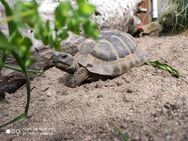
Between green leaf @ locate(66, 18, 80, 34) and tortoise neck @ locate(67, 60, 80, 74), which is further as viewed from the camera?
tortoise neck @ locate(67, 60, 80, 74)

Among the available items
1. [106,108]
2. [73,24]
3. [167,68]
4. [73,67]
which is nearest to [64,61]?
[73,67]

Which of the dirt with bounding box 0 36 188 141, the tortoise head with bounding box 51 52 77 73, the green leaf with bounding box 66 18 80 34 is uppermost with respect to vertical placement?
the green leaf with bounding box 66 18 80 34

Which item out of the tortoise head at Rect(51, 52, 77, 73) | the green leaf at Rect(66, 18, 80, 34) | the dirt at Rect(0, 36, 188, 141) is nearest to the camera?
the green leaf at Rect(66, 18, 80, 34)

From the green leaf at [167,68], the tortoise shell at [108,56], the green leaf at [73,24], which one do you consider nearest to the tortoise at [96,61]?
the tortoise shell at [108,56]

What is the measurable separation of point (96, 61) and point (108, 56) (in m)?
0.10

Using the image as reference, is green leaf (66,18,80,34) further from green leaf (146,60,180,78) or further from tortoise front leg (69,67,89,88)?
green leaf (146,60,180,78)

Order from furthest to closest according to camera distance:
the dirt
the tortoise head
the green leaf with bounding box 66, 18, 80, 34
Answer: the tortoise head < the dirt < the green leaf with bounding box 66, 18, 80, 34

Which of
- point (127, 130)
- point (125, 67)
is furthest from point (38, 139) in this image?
point (125, 67)

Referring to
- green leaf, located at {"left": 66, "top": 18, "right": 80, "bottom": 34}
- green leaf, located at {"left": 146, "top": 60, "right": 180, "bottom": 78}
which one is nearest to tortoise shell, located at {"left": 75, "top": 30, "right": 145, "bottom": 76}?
green leaf, located at {"left": 146, "top": 60, "right": 180, "bottom": 78}

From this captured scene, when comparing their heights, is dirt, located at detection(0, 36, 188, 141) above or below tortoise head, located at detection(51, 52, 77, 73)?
below

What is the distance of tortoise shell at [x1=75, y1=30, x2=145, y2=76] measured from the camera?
2.61 metres

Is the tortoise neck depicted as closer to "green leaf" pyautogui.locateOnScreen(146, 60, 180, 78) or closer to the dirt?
the dirt

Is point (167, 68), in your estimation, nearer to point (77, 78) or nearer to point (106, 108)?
point (77, 78)

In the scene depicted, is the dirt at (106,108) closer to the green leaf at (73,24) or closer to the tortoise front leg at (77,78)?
the tortoise front leg at (77,78)
